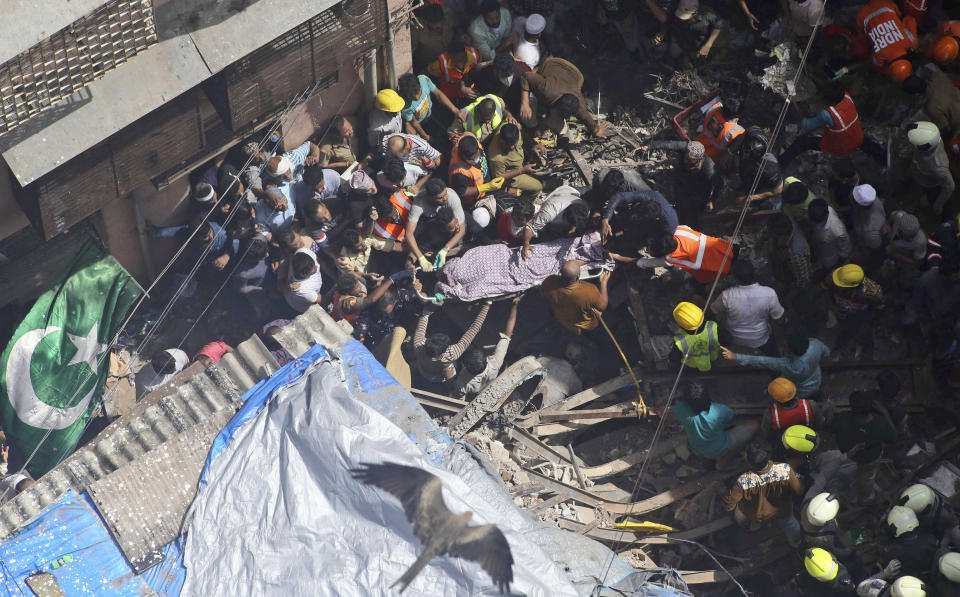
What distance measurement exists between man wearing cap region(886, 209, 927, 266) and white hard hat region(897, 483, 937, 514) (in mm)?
1905

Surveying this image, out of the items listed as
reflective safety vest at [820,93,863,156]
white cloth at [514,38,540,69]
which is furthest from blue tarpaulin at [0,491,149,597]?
reflective safety vest at [820,93,863,156]

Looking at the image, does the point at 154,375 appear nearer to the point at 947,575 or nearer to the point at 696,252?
the point at 696,252

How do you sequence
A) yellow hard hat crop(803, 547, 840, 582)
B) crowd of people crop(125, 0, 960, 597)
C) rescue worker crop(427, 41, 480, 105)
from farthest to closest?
rescue worker crop(427, 41, 480, 105) → crowd of people crop(125, 0, 960, 597) → yellow hard hat crop(803, 547, 840, 582)

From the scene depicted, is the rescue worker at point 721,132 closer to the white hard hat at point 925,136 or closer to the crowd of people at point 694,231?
the crowd of people at point 694,231

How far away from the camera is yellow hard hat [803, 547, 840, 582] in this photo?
242 inches

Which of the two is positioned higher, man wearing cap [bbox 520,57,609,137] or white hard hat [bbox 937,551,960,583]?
man wearing cap [bbox 520,57,609,137]

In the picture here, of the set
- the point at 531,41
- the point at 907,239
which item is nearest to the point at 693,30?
the point at 531,41

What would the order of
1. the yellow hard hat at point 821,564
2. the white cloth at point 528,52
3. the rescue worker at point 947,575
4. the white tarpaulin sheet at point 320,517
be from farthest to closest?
the white cloth at point 528,52 → the yellow hard hat at point 821,564 → the rescue worker at point 947,575 → the white tarpaulin sheet at point 320,517

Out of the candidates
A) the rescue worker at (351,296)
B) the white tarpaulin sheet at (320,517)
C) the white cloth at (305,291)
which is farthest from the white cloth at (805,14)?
the white tarpaulin sheet at (320,517)

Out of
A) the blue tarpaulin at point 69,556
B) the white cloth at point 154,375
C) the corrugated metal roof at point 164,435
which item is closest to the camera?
the blue tarpaulin at point 69,556

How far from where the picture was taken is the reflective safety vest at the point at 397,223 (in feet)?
24.4

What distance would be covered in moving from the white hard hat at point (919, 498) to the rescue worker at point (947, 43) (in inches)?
161

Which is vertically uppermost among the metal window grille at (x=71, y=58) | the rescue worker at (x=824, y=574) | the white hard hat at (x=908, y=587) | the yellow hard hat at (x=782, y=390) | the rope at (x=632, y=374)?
the metal window grille at (x=71, y=58)

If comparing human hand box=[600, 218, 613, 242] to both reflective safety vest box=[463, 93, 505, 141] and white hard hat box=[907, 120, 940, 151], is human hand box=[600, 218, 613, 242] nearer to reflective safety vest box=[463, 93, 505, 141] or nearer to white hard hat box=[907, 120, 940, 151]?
reflective safety vest box=[463, 93, 505, 141]
